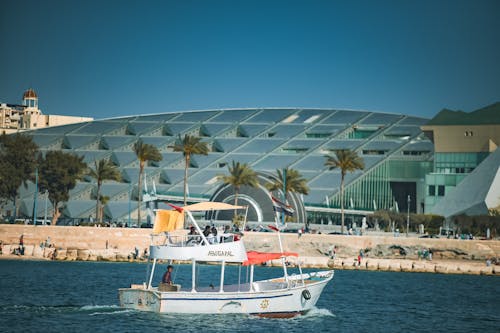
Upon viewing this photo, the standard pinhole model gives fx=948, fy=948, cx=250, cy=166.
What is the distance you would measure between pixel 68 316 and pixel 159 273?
2937 cm

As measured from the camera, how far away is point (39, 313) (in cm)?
5016

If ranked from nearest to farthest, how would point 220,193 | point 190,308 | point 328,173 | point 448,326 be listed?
1. point 190,308
2. point 448,326
3. point 220,193
4. point 328,173

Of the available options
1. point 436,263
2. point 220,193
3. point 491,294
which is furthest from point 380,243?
point 220,193

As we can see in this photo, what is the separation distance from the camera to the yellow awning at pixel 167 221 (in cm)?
4834

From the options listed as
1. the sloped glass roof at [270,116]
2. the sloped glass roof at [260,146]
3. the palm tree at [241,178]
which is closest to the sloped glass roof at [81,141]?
the sloped glass roof at [260,146]

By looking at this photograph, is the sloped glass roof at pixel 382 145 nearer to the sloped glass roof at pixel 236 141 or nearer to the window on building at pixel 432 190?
the sloped glass roof at pixel 236 141

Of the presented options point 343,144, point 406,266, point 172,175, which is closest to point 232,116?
point 172,175

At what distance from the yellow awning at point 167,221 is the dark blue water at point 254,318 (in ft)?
14.7

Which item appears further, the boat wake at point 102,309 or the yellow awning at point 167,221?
the boat wake at point 102,309

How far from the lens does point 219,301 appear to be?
159 ft

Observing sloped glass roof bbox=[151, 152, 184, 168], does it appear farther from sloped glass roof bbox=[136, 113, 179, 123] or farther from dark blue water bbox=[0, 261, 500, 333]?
dark blue water bbox=[0, 261, 500, 333]

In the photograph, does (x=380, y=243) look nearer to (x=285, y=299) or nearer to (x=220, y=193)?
(x=220, y=193)

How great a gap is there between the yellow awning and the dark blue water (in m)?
4.47

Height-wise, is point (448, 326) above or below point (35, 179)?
below
